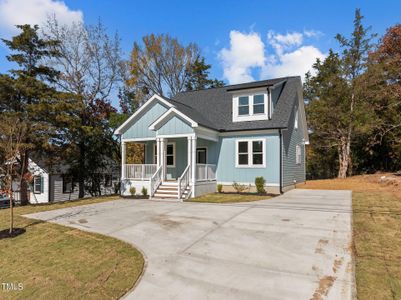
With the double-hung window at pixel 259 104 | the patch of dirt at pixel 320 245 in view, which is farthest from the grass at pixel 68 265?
the double-hung window at pixel 259 104

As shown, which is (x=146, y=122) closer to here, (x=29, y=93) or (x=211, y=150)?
(x=211, y=150)

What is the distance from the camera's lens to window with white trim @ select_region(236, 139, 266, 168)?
48.9ft

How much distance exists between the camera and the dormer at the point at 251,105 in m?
15.4

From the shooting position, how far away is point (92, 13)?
67.5 ft

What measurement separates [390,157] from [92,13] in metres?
30.3

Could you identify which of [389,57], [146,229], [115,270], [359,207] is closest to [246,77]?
[389,57]

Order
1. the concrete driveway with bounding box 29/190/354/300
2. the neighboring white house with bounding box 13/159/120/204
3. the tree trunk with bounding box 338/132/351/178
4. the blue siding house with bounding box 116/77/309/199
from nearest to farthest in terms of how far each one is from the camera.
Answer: the concrete driveway with bounding box 29/190/354/300 → the blue siding house with bounding box 116/77/309/199 → the neighboring white house with bounding box 13/159/120/204 → the tree trunk with bounding box 338/132/351/178

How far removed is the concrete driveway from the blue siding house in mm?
4508

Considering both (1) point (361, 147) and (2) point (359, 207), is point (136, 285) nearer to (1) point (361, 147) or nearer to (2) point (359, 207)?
(2) point (359, 207)

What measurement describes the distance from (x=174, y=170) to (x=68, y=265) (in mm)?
12249

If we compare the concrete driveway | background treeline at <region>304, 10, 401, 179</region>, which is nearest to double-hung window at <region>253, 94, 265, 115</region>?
the concrete driveway

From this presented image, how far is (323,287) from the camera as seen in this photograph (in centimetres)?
392

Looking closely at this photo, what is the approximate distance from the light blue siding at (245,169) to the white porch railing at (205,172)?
1.31 ft

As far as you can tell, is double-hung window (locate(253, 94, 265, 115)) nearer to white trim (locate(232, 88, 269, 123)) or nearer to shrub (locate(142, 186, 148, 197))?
white trim (locate(232, 88, 269, 123))
